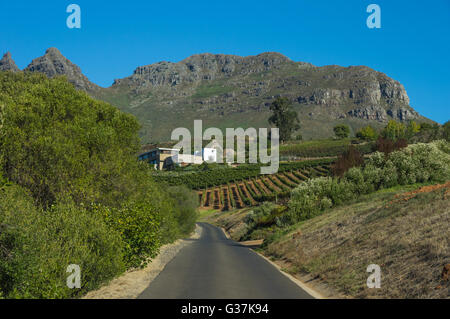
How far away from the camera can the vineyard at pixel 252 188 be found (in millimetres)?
96188

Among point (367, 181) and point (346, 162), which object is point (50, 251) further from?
point (346, 162)

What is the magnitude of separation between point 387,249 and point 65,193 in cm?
1505

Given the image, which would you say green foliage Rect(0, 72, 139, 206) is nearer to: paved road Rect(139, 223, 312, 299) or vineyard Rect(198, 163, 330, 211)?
paved road Rect(139, 223, 312, 299)

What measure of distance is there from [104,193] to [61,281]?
10618mm

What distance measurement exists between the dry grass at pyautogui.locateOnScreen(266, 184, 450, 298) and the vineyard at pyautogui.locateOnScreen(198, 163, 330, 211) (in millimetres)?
62803

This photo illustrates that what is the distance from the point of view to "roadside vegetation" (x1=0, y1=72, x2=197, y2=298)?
42.4 ft

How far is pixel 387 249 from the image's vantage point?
1655 cm

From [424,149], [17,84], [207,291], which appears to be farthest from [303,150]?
[207,291]

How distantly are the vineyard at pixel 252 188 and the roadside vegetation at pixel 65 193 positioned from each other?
65.0 metres

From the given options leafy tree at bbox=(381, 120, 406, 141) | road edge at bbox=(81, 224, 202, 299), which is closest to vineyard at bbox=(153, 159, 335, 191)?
leafy tree at bbox=(381, 120, 406, 141)

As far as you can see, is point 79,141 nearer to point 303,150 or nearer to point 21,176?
point 21,176

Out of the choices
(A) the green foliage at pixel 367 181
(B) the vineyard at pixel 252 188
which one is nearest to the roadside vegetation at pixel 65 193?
(A) the green foliage at pixel 367 181

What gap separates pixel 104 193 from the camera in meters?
23.0

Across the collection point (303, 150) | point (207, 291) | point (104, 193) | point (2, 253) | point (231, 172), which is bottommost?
point (207, 291)
